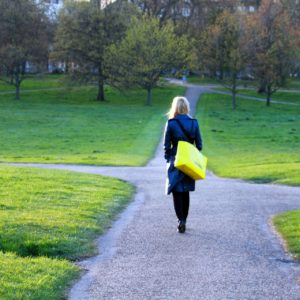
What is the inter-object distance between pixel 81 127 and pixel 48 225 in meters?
35.7

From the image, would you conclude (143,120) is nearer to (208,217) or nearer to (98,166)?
(98,166)

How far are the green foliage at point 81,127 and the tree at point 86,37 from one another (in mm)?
3298

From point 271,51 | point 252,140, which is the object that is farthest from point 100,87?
point 252,140

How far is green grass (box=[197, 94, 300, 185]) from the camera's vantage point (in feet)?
71.6

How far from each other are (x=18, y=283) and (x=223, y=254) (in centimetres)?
289

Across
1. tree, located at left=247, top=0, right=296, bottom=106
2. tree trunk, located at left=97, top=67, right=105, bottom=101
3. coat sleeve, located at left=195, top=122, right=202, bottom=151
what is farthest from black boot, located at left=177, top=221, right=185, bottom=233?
tree trunk, located at left=97, top=67, right=105, bottom=101

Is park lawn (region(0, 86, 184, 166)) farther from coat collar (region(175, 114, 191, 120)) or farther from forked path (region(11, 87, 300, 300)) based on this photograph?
coat collar (region(175, 114, 191, 120))

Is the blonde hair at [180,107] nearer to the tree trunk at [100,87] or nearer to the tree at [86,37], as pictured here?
the tree at [86,37]

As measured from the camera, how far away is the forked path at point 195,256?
7.00m

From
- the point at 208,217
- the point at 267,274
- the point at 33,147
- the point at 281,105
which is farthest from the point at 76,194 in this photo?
the point at 281,105

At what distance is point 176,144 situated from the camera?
34.7 feet

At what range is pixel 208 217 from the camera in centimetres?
1170

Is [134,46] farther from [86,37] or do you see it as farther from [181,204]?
[181,204]

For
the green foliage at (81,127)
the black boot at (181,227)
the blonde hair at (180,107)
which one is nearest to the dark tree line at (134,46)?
the green foliage at (81,127)
